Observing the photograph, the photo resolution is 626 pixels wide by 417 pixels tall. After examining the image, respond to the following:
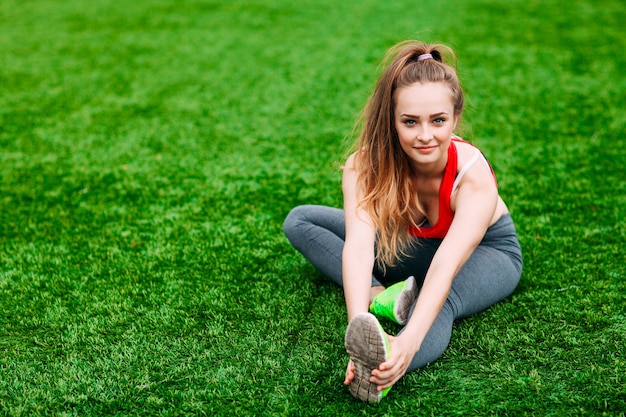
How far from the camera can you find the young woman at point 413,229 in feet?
6.25

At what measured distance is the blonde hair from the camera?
6.84ft

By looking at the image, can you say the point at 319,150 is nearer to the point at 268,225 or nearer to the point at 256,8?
the point at 268,225

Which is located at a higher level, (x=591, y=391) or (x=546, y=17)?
(x=546, y=17)

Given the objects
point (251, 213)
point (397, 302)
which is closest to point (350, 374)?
point (397, 302)

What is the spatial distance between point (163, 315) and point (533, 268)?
1.56 meters

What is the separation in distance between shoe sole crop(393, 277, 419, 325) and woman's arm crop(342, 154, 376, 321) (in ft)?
0.62

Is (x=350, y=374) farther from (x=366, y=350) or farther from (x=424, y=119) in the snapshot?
(x=424, y=119)

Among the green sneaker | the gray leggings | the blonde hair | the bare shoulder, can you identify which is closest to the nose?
the blonde hair

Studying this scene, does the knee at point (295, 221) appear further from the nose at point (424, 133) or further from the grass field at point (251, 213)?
the nose at point (424, 133)

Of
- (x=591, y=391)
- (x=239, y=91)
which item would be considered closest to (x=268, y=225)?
(x=591, y=391)

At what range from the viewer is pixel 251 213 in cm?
331

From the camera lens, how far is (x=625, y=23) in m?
6.69

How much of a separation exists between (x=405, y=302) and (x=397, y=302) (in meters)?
0.04

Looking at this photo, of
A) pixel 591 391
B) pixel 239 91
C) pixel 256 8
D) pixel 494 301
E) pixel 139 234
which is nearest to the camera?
pixel 591 391
